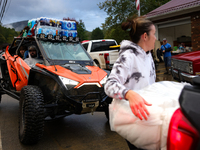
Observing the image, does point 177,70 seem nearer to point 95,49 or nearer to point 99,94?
point 99,94

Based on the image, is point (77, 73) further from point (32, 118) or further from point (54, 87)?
point (32, 118)

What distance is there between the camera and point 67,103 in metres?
3.74

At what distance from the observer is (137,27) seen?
6.25 feet

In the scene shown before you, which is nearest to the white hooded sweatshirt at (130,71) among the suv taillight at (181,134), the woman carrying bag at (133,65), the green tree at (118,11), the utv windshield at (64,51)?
the woman carrying bag at (133,65)

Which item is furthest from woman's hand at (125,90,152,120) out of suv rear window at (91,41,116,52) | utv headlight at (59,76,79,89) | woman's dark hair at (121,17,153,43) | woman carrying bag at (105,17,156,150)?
suv rear window at (91,41,116,52)

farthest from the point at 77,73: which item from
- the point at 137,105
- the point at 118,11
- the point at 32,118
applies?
the point at 118,11

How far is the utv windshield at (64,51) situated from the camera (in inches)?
188

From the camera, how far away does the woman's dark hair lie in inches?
74.7

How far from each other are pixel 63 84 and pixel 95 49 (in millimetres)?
8822

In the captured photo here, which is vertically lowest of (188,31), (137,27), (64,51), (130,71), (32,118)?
(32,118)

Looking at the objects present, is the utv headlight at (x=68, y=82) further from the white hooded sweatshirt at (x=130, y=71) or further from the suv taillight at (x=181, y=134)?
the suv taillight at (x=181, y=134)

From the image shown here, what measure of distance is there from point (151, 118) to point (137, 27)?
949 millimetres

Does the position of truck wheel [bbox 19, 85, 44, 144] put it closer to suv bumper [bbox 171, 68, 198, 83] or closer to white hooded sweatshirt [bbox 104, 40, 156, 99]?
white hooded sweatshirt [bbox 104, 40, 156, 99]

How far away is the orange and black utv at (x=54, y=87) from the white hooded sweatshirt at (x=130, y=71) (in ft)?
6.11
